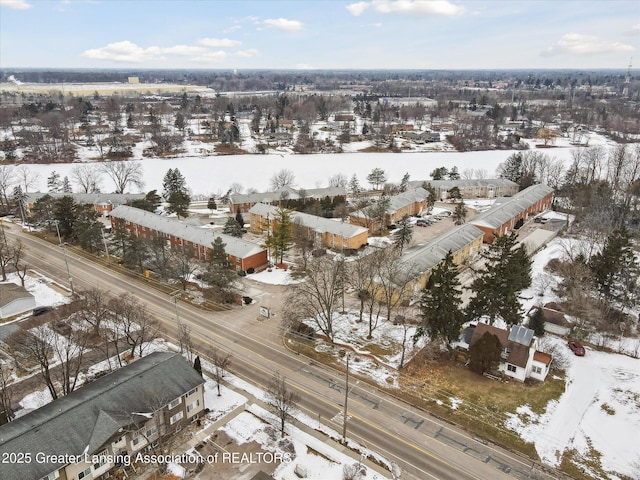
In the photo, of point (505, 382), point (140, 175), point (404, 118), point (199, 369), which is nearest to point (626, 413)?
point (505, 382)

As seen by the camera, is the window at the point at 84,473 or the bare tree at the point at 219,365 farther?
the bare tree at the point at 219,365

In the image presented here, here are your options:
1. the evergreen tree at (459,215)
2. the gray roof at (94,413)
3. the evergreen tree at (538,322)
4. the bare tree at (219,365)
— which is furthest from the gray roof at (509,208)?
the gray roof at (94,413)

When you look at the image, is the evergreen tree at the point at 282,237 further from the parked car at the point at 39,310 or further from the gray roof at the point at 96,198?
the gray roof at the point at 96,198

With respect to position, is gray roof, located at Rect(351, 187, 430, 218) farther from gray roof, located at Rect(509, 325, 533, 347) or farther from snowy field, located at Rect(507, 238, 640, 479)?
snowy field, located at Rect(507, 238, 640, 479)

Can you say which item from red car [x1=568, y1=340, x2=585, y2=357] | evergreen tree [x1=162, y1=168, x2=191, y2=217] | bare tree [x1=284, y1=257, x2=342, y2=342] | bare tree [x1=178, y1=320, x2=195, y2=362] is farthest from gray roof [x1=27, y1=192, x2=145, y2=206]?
red car [x1=568, y1=340, x2=585, y2=357]

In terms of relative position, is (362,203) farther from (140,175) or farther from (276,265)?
(140,175)

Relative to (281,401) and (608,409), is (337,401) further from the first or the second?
(608,409)

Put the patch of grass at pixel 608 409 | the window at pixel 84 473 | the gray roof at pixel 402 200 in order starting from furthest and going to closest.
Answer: the gray roof at pixel 402 200 < the patch of grass at pixel 608 409 < the window at pixel 84 473
